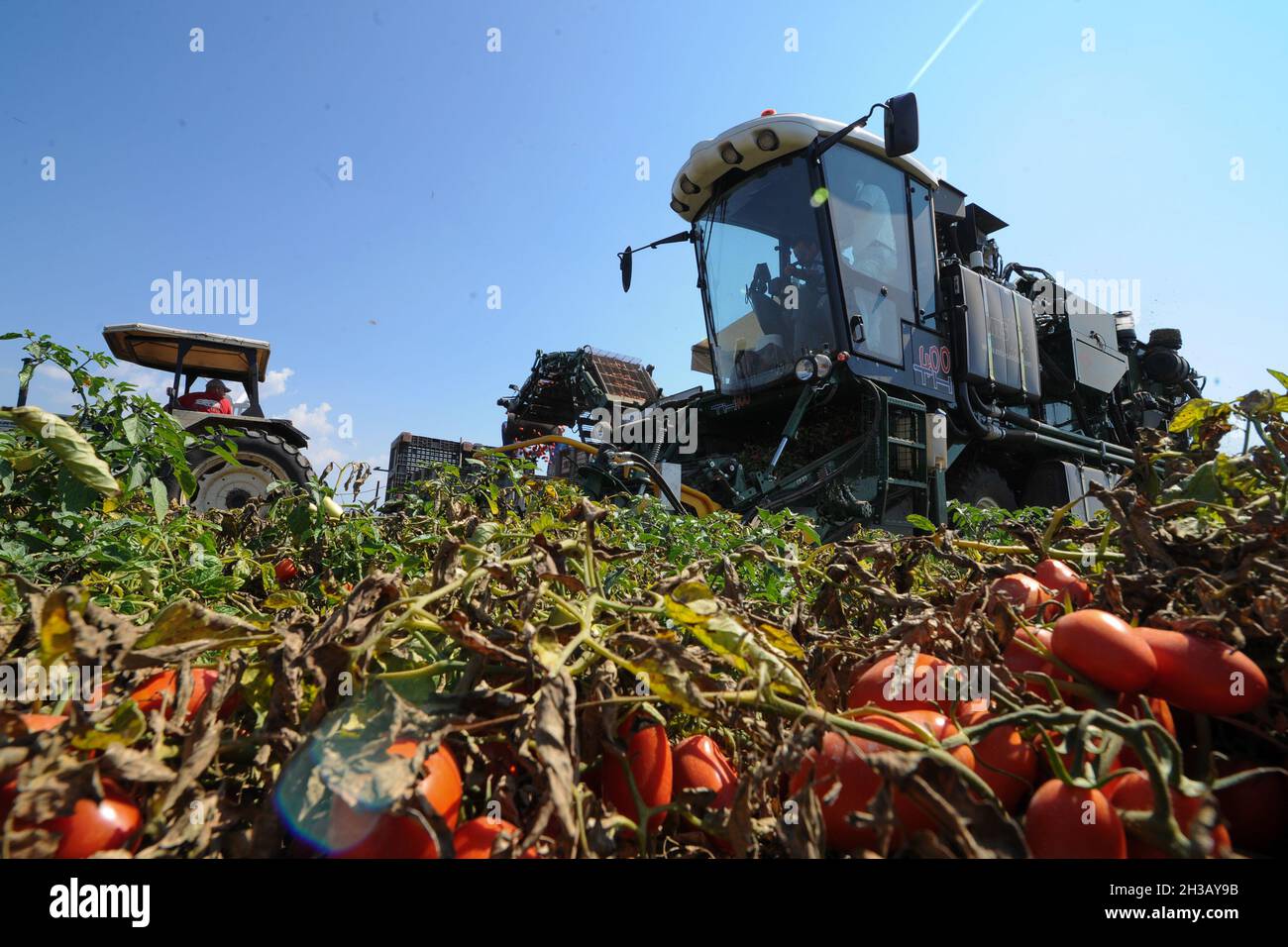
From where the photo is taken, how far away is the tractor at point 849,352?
5.52 metres

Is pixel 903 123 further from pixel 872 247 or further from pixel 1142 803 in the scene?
pixel 1142 803

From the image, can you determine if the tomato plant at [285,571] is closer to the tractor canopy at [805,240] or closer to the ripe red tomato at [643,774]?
the ripe red tomato at [643,774]

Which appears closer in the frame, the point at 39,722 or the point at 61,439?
the point at 39,722

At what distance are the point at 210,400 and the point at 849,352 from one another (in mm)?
7546

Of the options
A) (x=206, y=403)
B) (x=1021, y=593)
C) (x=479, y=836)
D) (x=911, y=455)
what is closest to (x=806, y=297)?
(x=911, y=455)

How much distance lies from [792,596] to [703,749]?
3.14 feet

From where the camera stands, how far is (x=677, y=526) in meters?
2.88

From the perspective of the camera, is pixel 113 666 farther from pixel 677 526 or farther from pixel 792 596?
pixel 677 526

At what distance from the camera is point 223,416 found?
7109 millimetres

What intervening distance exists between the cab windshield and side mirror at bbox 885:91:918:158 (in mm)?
1429

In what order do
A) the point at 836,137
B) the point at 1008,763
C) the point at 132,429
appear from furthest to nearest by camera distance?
1. the point at 836,137
2. the point at 132,429
3. the point at 1008,763

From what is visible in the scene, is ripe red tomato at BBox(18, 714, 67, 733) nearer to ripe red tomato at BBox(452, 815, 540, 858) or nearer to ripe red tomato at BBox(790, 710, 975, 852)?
ripe red tomato at BBox(452, 815, 540, 858)

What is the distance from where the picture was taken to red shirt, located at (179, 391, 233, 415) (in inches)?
308

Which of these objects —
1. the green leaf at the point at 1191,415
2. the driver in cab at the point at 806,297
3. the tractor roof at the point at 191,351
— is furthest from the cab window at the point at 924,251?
the tractor roof at the point at 191,351
